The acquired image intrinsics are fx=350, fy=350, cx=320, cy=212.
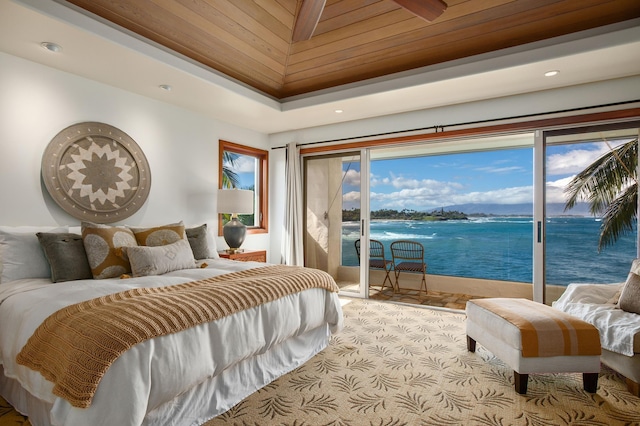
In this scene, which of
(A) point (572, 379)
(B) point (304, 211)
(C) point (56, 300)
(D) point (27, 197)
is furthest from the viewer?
(B) point (304, 211)

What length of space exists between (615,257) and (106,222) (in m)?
5.19

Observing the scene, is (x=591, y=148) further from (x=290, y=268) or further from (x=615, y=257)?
(x=290, y=268)

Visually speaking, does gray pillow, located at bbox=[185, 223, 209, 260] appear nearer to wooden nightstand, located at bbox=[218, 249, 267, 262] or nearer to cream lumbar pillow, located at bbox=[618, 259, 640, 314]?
wooden nightstand, located at bbox=[218, 249, 267, 262]

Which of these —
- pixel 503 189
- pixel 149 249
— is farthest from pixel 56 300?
pixel 503 189

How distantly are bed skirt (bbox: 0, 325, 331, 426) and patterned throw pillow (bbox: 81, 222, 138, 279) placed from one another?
0.84 meters

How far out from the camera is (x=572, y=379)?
248cm

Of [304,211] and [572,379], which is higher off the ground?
[304,211]

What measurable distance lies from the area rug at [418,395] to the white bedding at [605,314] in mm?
348

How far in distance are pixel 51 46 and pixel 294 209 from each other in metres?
3.39

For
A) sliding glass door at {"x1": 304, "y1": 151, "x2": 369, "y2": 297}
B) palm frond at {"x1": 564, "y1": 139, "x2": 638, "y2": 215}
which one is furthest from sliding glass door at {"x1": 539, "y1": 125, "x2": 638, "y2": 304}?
sliding glass door at {"x1": 304, "y1": 151, "x2": 369, "y2": 297}

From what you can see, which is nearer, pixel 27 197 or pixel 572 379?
pixel 572 379

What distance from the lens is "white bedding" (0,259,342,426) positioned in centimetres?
144

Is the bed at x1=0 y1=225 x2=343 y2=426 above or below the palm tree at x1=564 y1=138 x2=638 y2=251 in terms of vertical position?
below

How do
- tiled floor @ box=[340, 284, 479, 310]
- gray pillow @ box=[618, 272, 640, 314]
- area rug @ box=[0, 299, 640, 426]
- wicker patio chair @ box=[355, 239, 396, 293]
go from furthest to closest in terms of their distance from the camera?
wicker patio chair @ box=[355, 239, 396, 293]
tiled floor @ box=[340, 284, 479, 310]
gray pillow @ box=[618, 272, 640, 314]
area rug @ box=[0, 299, 640, 426]
